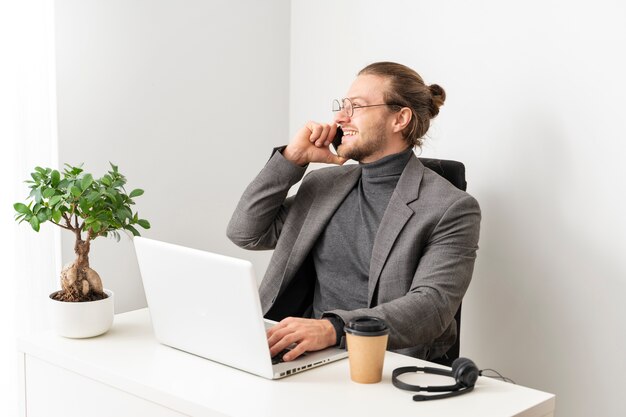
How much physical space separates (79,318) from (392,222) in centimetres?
80

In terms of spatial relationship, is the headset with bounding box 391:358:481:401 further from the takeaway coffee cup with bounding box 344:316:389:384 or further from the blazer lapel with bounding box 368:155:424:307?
the blazer lapel with bounding box 368:155:424:307

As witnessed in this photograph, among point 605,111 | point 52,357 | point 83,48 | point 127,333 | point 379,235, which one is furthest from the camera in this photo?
point 83,48

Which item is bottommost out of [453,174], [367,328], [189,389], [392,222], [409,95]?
[189,389]

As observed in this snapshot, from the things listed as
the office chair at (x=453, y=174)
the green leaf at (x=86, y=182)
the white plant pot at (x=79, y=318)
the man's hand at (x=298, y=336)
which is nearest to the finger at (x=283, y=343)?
the man's hand at (x=298, y=336)

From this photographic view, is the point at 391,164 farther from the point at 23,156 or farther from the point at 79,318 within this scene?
the point at 23,156

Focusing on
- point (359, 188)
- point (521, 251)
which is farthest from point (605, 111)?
point (359, 188)

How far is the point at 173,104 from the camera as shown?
2.59m

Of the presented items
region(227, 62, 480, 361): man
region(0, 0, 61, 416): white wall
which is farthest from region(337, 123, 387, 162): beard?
region(0, 0, 61, 416): white wall

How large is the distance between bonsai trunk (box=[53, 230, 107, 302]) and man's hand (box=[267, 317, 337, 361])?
0.47 metres

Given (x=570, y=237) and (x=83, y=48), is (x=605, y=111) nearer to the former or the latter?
(x=570, y=237)

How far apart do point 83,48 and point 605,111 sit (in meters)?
1.55

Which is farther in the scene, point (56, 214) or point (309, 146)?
point (309, 146)

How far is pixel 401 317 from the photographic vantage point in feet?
5.39

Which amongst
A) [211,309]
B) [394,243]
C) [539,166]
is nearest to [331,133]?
[394,243]
